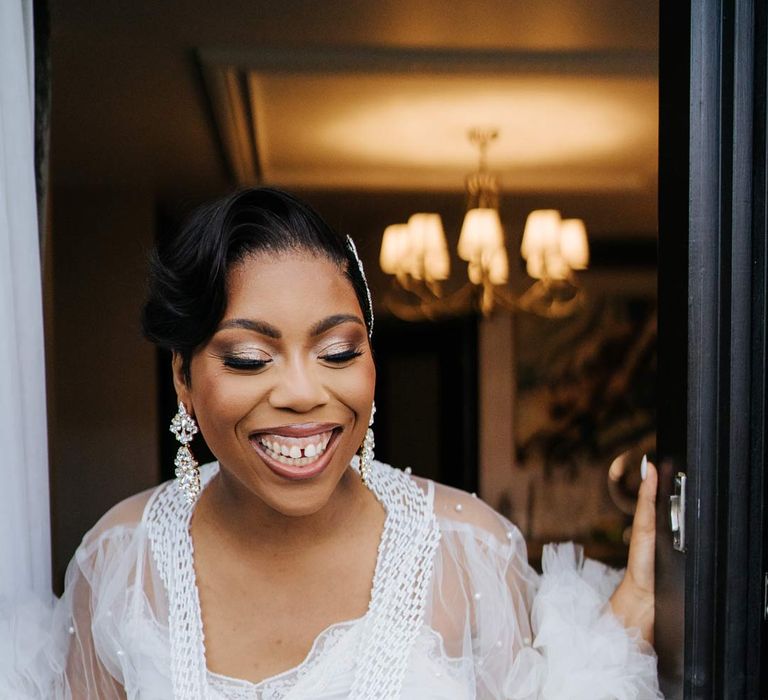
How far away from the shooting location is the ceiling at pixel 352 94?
9.97ft

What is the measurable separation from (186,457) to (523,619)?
68 centimetres

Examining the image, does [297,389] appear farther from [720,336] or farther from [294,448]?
[720,336]

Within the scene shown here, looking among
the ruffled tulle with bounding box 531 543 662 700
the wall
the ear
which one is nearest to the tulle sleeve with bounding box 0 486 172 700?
the ear

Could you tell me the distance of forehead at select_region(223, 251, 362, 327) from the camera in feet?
4.86

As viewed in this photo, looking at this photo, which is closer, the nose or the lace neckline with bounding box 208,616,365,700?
the nose

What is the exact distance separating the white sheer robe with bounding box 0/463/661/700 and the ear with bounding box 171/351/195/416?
0.92 ft

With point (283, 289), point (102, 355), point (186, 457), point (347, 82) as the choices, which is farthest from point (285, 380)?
point (102, 355)

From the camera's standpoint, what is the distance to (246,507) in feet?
5.48

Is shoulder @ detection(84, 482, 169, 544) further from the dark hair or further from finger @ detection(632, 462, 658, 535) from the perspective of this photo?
finger @ detection(632, 462, 658, 535)

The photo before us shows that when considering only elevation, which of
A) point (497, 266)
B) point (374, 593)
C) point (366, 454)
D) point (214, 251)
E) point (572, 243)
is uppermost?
point (572, 243)

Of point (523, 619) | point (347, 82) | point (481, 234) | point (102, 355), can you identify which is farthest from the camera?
point (102, 355)

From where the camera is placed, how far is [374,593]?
1670mm

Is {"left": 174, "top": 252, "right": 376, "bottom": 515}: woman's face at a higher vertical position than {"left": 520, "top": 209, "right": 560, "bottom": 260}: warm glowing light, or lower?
lower

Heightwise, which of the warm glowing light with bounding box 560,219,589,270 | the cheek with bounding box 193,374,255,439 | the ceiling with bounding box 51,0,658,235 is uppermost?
the ceiling with bounding box 51,0,658,235
